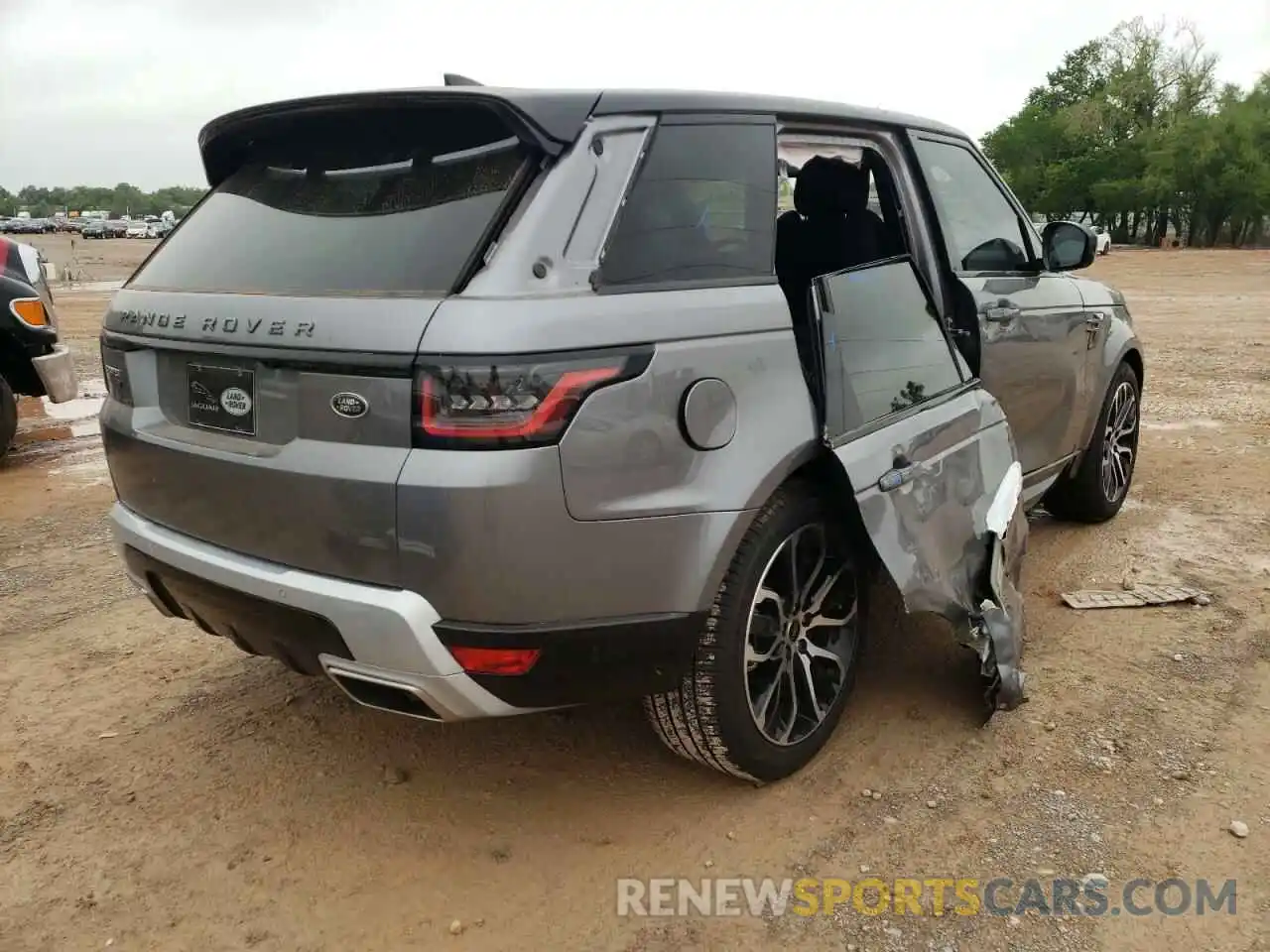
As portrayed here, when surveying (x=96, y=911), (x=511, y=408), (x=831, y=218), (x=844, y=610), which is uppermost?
(x=831, y=218)

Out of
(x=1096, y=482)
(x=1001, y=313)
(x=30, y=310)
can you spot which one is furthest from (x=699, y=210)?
(x=30, y=310)

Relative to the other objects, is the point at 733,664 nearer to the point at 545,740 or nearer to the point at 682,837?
the point at 682,837

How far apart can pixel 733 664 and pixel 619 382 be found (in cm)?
81

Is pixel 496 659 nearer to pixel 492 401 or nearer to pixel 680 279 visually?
pixel 492 401

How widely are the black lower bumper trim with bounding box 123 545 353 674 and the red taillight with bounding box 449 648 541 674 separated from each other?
27cm

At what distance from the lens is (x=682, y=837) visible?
2.68 meters

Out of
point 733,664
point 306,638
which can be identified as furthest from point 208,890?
point 733,664

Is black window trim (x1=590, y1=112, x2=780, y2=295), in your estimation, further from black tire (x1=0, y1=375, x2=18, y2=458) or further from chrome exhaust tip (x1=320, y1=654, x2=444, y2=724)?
black tire (x1=0, y1=375, x2=18, y2=458)

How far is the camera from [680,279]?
2.43m

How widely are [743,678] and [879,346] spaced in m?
1.09

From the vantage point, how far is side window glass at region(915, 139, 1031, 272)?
3.60 metres

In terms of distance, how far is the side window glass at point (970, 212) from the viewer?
3.60m

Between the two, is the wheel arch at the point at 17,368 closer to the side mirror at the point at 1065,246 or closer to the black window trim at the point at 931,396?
the black window trim at the point at 931,396

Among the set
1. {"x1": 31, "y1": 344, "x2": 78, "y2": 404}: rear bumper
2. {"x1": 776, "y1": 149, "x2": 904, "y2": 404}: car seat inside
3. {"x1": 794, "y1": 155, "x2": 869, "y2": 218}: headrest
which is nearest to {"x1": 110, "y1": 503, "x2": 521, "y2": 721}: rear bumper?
{"x1": 776, "y1": 149, "x2": 904, "y2": 404}: car seat inside
